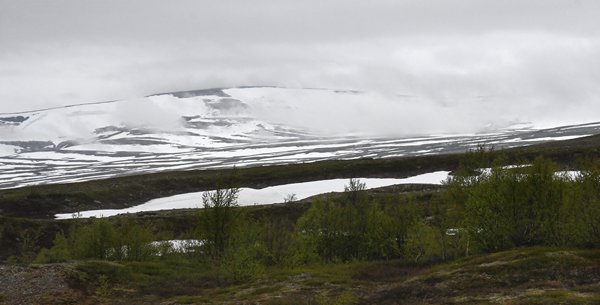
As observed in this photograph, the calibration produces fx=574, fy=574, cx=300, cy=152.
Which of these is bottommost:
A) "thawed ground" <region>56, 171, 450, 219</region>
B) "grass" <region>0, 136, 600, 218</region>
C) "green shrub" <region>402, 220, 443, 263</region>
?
"green shrub" <region>402, 220, 443, 263</region>

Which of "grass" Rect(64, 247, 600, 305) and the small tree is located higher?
the small tree

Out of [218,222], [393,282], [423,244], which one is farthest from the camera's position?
[218,222]

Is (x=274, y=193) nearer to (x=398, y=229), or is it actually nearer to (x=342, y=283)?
(x=398, y=229)

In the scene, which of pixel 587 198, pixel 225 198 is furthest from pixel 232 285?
pixel 587 198

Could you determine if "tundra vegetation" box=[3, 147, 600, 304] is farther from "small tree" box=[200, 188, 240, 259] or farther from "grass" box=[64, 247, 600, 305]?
"grass" box=[64, 247, 600, 305]

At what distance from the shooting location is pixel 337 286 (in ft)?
120

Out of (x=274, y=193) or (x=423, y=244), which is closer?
(x=423, y=244)

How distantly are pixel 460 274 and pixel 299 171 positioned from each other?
107185 millimetres

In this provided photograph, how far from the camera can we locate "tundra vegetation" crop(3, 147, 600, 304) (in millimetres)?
40750

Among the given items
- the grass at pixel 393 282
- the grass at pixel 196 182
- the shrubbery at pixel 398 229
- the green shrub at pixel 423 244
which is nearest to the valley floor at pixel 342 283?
the grass at pixel 393 282

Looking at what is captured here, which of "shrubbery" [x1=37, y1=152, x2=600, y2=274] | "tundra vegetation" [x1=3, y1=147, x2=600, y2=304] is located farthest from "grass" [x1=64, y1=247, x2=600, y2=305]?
"shrubbery" [x1=37, y1=152, x2=600, y2=274]

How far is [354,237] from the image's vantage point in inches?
2144

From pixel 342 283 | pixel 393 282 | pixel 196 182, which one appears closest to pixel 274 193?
pixel 196 182

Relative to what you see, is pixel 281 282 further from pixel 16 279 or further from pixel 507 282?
pixel 16 279
